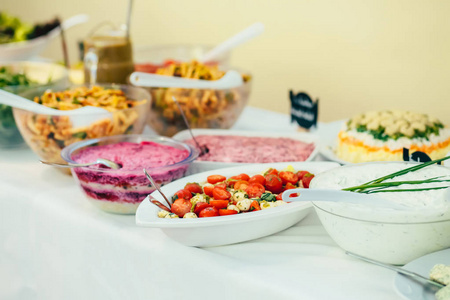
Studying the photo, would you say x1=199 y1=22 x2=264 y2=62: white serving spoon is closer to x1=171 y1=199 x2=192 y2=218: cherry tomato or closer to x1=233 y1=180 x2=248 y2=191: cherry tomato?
x1=233 y1=180 x2=248 y2=191: cherry tomato

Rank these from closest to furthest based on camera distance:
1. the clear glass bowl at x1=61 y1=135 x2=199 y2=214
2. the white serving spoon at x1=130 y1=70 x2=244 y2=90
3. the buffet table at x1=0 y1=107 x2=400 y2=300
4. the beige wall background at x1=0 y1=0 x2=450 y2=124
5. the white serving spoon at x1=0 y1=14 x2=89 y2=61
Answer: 1. the buffet table at x1=0 y1=107 x2=400 y2=300
2. the clear glass bowl at x1=61 y1=135 x2=199 y2=214
3. the white serving spoon at x1=130 y1=70 x2=244 y2=90
4. the beige wall background at x1=0 y1=0 x2=450 y2=124
5. the white serving spoon at x1=0 y1=14 x2=89 y2=61

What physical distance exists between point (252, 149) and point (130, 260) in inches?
16.8

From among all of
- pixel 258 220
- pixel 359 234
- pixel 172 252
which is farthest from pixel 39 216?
pixel 359 234

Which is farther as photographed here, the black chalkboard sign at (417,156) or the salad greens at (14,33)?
the salad greens at (14,33)

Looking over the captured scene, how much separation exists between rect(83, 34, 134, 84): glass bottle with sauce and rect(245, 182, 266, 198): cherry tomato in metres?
0.80

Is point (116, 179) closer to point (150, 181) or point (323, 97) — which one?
point (150, 181)

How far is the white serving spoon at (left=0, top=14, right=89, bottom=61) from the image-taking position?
234cm

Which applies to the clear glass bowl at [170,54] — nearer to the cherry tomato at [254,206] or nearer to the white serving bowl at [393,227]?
the cherry tomato at [254,206]

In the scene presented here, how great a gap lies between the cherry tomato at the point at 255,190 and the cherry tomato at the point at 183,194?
0.11 metres

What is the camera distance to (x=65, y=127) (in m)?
1.30

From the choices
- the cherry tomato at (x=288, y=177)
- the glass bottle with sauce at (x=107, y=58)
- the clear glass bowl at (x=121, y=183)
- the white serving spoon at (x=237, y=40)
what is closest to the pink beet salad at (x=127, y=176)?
the clear glass bowl at (x=121, y=183)

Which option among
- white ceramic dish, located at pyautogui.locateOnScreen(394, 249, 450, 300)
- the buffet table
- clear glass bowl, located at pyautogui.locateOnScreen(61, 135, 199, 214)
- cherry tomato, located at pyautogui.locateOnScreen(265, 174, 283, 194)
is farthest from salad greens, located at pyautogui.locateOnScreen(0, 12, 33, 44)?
white ceramic dish, located at pyautogui.locateOnScreen(394, 249, 450, 300)

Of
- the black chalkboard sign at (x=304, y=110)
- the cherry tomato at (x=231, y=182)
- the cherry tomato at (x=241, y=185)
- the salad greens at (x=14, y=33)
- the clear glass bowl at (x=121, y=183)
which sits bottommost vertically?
the clear glass bowl at (x=121, y=183)

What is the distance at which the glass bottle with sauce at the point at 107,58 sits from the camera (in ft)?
5.37
